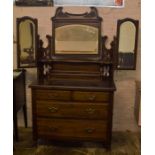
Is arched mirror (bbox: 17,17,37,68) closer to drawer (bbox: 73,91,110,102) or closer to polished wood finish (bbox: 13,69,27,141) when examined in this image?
polished wood finish (bbox: 13,69,27,141)

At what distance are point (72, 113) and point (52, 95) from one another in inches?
9.7

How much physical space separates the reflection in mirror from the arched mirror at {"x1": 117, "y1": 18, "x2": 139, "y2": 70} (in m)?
0.24

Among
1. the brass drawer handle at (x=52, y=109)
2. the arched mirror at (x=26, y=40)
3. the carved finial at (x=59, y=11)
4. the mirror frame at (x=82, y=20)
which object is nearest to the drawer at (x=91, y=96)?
the brass drawer handle at (x=52, y=109)

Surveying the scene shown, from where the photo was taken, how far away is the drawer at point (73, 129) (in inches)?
97.4

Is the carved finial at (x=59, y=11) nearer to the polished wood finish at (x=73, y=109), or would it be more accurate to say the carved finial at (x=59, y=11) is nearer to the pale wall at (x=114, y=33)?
the pale wall at (x=114, y=33)

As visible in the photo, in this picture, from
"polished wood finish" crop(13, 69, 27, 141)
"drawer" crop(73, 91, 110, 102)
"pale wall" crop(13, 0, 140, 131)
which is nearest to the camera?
"drawer" crop(73, 91, 110, 102)

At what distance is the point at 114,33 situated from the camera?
110 inches

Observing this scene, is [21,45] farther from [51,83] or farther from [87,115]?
[87,115]

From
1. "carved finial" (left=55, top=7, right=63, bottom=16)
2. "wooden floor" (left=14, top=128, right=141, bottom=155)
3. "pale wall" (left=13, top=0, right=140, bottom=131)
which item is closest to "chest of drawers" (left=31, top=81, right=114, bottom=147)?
"wooden floor" (left=14, top=128, right=141, bottom=155)

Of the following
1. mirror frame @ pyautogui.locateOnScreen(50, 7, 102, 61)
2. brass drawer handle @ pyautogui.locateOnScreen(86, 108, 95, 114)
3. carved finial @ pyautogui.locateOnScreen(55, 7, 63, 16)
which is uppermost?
carved finial @ pyautogui.locateOnScreen(55, 7, 63, 16)

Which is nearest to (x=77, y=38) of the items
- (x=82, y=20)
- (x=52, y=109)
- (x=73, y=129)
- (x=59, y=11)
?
(x=82, y=20)

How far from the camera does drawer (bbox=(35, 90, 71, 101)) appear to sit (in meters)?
2.43
